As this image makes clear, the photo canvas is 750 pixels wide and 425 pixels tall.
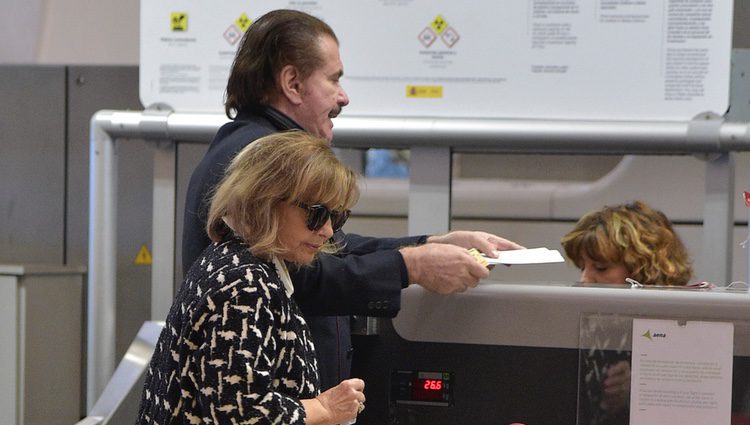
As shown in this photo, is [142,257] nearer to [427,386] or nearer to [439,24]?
[439,24]

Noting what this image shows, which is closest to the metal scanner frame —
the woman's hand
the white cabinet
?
the white cabinet

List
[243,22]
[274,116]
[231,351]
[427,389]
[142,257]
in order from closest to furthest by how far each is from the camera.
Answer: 1. [231,351]
2. [427,389]
3. [274,116]
4. [243,22]
5. [142,257]

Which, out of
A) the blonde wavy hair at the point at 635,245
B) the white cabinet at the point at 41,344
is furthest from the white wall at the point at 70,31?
the blonde wavy hair at the point at 635,245

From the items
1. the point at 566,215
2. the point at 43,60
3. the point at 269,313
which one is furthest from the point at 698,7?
the point at 43,60

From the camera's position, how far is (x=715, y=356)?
157 cm

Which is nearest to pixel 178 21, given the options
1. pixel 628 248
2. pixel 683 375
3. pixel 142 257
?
pixel 142 257

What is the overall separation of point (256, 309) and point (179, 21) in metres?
1.44

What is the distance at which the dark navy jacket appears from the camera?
1.66 m

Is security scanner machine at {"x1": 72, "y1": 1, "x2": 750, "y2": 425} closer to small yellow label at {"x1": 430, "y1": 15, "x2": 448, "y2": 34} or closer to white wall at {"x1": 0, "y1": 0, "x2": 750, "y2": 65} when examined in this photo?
small yellow label at {"x1": 430, "y1": 15, "x2": 448, "y2": 34}

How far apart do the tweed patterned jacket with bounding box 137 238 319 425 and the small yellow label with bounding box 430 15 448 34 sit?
3.86ft

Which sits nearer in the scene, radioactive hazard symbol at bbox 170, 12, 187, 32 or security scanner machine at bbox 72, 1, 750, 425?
security scanner machine at bbox 72, 1, 750, 425

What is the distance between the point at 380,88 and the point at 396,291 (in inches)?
37.0

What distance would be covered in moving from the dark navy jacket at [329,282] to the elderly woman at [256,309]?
197mm

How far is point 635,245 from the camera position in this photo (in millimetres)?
2213
